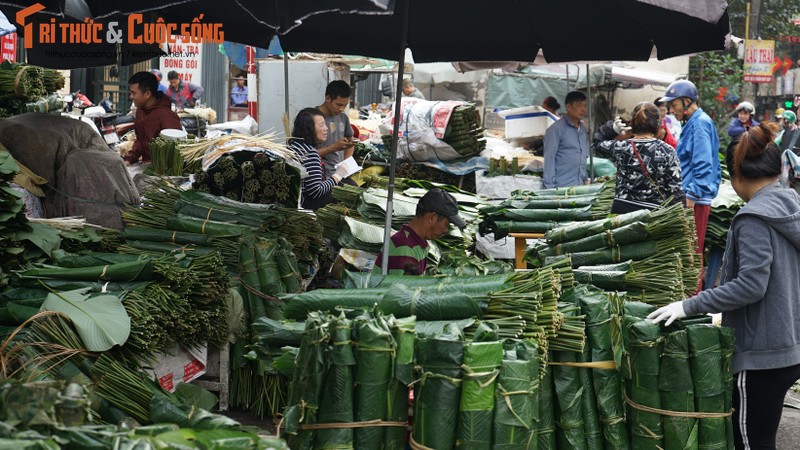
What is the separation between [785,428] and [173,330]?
4.10 m

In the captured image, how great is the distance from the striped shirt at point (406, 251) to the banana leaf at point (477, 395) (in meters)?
2.27

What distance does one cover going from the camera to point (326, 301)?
407 centimetres

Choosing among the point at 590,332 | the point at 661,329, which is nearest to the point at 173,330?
the point at 590,332

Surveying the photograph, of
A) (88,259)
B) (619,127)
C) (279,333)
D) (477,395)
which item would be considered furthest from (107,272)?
(619,127)

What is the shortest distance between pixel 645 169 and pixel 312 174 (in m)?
2.80

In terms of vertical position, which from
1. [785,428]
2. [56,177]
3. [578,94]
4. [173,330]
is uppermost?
[578,94]

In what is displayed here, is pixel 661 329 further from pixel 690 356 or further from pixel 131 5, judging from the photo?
pixel 131 5

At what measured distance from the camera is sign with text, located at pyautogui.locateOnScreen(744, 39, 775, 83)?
24500 mm

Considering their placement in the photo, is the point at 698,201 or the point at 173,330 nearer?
the point at 173,330

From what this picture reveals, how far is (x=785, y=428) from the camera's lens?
20.0 ft

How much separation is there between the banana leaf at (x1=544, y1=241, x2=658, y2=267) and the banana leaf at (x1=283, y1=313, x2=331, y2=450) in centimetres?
232

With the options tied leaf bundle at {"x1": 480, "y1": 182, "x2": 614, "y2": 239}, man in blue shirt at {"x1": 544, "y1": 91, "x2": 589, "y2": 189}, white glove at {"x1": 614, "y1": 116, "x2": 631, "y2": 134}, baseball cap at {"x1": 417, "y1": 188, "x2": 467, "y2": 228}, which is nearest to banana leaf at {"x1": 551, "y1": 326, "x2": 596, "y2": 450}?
baseball cap at {"x1": 417, "y1": 188, "x2": 467, "y2": 228}

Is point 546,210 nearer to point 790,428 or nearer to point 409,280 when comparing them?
point 790,428

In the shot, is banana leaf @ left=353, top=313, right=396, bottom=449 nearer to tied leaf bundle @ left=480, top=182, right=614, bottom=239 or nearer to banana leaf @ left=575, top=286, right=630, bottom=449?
banana leaf @ left=575, top=286, right=630, bottom=449
